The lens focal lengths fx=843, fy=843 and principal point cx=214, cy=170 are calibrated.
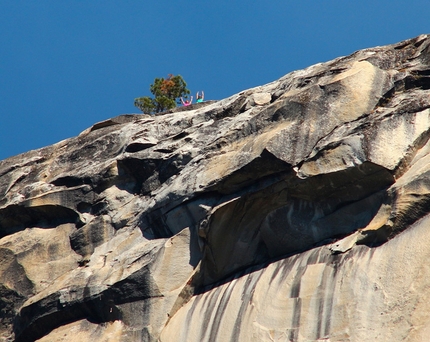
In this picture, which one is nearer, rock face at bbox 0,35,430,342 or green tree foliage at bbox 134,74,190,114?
rock face at bbox 0,35,430,342

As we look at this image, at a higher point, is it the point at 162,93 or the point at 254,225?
the point at 162,93

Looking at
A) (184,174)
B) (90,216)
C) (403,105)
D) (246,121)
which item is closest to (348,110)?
(403,105)

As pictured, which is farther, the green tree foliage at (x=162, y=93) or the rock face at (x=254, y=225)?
the green tree foliage at (x=162, y=93)

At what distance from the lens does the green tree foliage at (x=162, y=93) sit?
49.5m

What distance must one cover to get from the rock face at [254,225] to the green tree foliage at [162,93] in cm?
1921

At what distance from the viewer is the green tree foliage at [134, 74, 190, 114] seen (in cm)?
4950

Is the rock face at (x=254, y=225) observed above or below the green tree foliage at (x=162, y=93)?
below

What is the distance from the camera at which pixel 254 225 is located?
24.5 m

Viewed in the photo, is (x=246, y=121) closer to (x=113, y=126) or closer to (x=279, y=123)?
(x=279, y=123)

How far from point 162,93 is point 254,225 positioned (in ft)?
88.3

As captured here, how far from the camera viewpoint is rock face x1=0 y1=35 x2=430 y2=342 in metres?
21.5

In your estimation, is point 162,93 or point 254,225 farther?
point 162,93

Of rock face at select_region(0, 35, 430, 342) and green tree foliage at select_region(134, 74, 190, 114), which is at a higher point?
green tree foliage at select_region(134, 74, 190, 114)

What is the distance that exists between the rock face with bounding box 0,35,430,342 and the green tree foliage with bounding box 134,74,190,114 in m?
19.2
